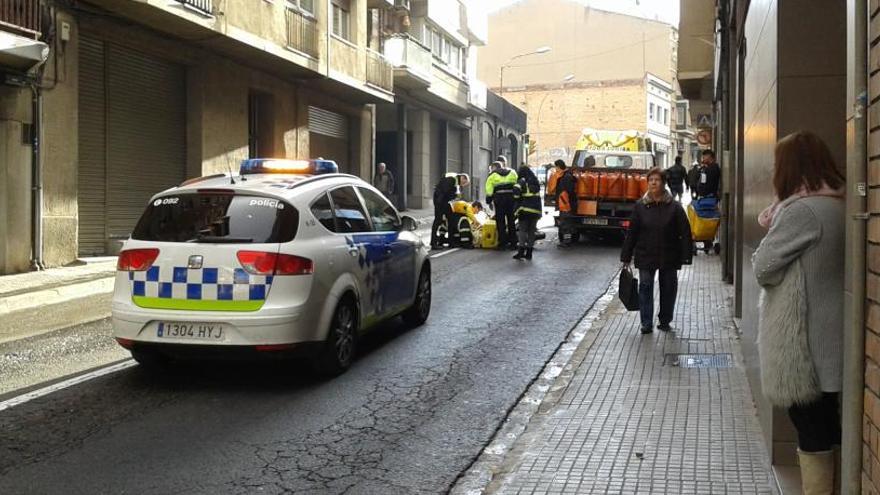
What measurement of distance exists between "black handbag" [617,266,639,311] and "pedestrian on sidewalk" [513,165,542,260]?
6773 millimetres

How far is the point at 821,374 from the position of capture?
12.1ft

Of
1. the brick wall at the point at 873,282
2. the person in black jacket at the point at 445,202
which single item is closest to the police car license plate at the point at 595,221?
the person in black jacket at the point at 445,202

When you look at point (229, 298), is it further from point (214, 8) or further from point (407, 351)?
point (214, 8)

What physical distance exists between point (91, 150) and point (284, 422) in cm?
1128

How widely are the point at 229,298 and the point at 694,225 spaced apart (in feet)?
39.8

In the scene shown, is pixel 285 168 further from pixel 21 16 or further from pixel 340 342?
pixel 21 16

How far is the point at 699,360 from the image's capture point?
795cm

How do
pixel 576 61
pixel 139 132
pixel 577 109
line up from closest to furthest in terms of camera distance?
pixel 139 132
pixel 577 109
pixel 576 61

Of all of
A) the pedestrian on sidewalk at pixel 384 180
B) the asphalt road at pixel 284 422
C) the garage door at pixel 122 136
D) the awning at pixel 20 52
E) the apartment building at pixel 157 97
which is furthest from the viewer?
the pedestrian on sidewalk at pixel 384 180

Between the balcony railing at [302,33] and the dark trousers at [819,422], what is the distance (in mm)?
17672

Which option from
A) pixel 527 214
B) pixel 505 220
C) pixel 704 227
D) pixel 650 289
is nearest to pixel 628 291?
pixel 650 289

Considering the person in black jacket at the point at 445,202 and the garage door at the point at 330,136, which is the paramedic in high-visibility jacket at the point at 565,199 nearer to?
the person in black jacket at the point at 445,202

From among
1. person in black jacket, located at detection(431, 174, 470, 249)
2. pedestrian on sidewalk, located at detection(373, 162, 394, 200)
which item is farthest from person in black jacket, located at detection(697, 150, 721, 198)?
pedestrian on sidewalk, located at detection(373, 162, 394, 200)

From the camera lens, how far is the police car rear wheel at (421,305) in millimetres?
9594
